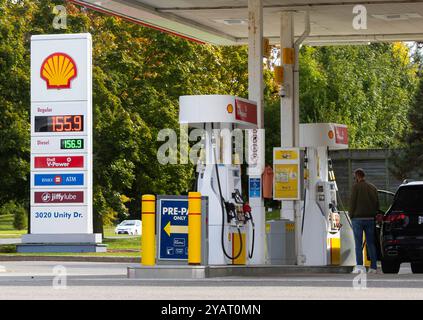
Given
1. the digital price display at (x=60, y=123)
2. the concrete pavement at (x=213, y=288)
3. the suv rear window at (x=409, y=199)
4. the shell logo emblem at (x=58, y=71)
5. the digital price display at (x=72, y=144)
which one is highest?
the shell logo emblem at (x=58, y=71)

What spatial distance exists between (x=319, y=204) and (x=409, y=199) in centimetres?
293

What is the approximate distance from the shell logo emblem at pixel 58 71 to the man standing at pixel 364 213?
13.4 m

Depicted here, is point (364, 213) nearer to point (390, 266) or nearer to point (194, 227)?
point (390, 266)

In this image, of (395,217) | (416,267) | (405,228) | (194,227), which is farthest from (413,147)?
(194,227)

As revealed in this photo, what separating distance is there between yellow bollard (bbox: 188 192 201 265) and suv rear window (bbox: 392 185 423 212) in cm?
381

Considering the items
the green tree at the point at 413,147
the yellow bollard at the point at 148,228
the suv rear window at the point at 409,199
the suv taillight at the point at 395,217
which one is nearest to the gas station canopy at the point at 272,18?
the suv rear window at the point at 409,199

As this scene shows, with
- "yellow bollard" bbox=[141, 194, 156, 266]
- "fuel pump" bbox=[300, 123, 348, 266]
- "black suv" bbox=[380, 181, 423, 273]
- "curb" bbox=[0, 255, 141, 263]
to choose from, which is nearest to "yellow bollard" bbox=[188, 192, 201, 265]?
"yellow bollard" bbox=[141, 194, 156, 266]

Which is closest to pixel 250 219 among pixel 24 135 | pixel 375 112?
pixel 24 135

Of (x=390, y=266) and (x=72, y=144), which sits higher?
(x=72, y=144)

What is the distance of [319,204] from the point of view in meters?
25.3

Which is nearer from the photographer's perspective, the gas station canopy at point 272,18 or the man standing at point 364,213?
the man standing at point 364,213

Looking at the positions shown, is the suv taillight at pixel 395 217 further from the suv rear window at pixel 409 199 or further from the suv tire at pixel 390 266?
the suv tire at pixel 390 266

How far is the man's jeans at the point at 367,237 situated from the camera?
934 inches

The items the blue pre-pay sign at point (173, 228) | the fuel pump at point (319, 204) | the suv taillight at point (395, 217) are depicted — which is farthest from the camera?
the fuel pump at point (319, 204)
